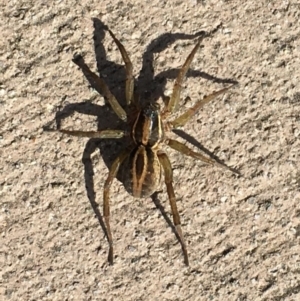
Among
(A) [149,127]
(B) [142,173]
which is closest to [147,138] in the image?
(A) [149,127]

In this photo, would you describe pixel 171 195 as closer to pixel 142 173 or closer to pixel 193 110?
pixel 142 173

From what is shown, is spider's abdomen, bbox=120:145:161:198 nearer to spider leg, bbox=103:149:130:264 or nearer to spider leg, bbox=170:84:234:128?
spider leg, bbox=103:149:130:264

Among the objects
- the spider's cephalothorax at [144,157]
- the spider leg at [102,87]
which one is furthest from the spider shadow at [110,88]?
the spider's cephalothorax at [144,157]

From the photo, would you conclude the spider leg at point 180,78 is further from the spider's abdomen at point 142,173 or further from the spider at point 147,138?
the spider's abdomen at point 142,173

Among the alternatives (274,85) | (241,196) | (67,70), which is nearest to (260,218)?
(241,196)

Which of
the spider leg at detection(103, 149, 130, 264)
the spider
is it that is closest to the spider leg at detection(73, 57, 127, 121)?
the spider

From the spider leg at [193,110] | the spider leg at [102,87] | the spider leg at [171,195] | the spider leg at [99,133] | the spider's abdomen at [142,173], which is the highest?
the spider leg at [102,87]
